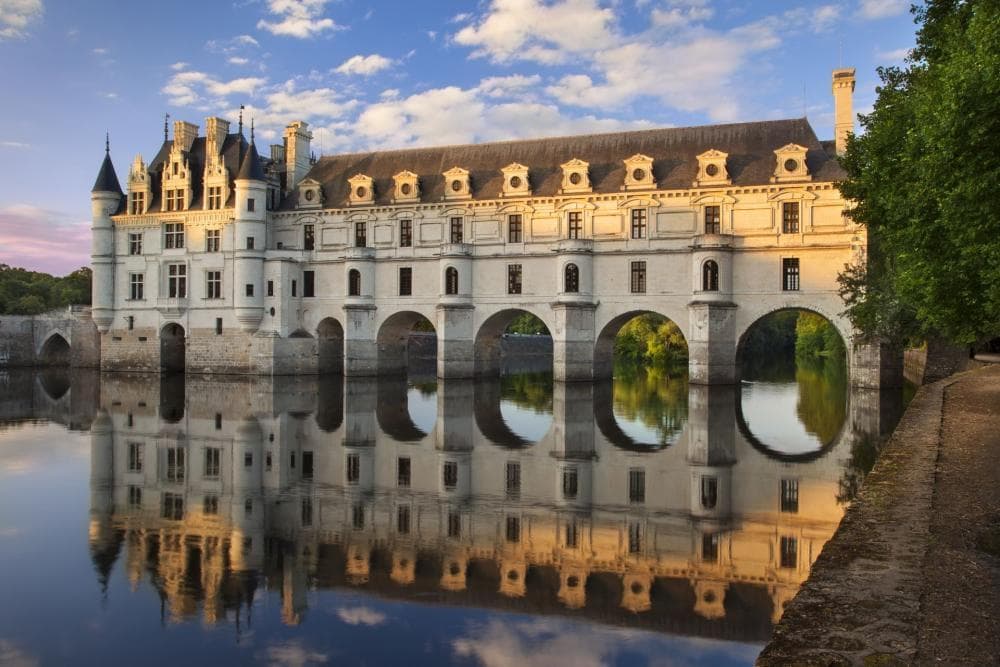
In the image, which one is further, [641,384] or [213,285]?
[213,285]

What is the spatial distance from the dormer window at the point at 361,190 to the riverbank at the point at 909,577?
35615 mm

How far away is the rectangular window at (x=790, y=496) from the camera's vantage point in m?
14.2

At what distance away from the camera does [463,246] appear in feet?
139

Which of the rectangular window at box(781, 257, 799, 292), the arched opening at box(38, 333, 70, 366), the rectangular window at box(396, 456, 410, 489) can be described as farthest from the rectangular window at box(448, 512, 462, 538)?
the arched opening at box(38, 333, 70, 366)

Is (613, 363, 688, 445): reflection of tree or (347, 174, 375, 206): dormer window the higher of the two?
(347, 174, 375, 206): dormer window

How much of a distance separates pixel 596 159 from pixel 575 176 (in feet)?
→ 6.78

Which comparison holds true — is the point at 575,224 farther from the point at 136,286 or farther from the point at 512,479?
the point at 136,286

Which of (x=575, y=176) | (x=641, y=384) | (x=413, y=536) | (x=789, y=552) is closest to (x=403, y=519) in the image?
(x=413, y=536)

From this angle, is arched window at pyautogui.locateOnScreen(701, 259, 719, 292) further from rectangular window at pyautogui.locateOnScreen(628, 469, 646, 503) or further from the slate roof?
rectangular window at pyautogui.locateOnScreen(628, 469, 646, 503)

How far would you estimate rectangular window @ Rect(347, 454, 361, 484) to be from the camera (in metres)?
17.2

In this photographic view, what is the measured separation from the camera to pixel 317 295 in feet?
151

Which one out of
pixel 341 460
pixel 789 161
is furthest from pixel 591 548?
Result: pixel 789 161

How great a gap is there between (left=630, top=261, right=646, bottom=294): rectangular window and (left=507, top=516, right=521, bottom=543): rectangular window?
1075 inches

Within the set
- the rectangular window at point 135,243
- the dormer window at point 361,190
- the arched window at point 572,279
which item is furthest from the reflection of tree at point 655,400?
the rectangular window at point 135,243
